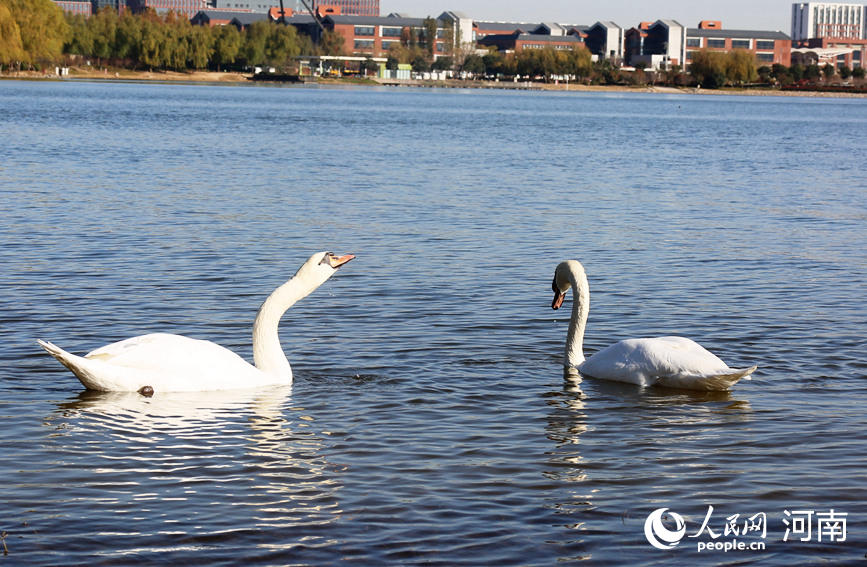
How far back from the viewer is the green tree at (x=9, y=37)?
119m

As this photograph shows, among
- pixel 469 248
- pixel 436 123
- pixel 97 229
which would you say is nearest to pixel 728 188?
pixel 469 248

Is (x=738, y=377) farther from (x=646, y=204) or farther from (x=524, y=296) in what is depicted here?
(x=646, y=204)

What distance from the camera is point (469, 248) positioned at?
66.6 ft

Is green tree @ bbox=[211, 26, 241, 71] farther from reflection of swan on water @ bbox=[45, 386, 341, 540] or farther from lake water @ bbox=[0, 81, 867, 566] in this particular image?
reflection of swan on water @ bbox=[45, 386, 341, 540]

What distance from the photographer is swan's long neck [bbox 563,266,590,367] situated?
1180 centimetres

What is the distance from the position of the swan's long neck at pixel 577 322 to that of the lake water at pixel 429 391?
1.22 ft

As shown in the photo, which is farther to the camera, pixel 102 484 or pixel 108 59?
pixel 108 59

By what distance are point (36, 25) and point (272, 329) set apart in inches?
4938

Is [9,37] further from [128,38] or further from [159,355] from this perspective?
[159,355]

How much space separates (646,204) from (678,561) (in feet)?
74.5

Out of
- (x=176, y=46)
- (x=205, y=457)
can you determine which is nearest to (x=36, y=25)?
(x=176, y=46)

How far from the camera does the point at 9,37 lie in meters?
121

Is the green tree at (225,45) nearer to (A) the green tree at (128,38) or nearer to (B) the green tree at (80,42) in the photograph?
(A) the green tree at (128,38)
